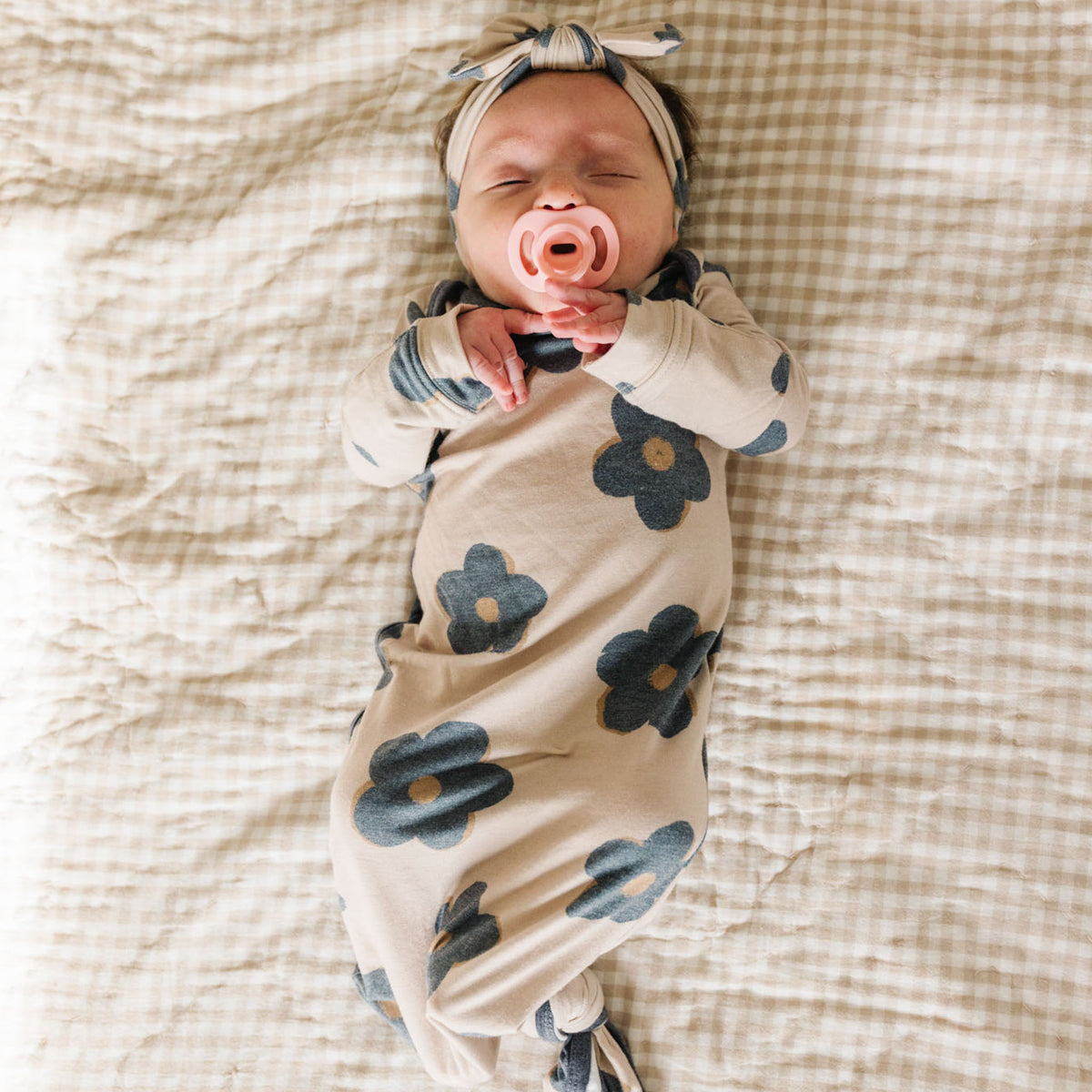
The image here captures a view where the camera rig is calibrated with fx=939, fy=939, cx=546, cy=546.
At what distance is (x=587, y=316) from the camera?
3.06 feet

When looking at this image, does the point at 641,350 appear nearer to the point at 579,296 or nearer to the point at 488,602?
the point at 579,296

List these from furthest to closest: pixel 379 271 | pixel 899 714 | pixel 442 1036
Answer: pixel 379 271 < pixel 899 714 < pixel 442 1036

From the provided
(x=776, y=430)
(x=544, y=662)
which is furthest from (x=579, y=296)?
(x=544, y=662)

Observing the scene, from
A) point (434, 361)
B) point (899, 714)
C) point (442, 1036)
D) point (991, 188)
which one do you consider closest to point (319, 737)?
point (442, 1036)

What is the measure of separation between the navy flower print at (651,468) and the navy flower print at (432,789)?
29cm

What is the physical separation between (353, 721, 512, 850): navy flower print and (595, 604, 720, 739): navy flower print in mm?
136

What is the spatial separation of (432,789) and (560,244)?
573 millimetres

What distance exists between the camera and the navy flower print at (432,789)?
96 cm

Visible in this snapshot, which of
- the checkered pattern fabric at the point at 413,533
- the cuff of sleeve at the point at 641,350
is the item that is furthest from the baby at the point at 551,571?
the checkered pattern fabric at the point at 413,533

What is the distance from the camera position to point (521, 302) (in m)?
1.04

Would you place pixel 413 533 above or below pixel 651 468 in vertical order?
below

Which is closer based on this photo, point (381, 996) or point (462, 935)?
point (462, 935)

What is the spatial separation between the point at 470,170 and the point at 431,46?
0.29 m

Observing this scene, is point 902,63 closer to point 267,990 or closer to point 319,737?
point 319,737
